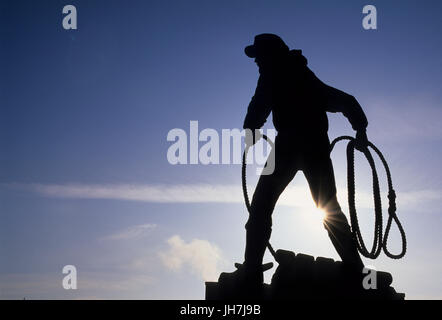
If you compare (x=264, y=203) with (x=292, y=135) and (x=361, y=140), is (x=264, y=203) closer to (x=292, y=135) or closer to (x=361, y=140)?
(x=292, y=135)

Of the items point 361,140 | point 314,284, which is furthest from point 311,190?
point 314,284

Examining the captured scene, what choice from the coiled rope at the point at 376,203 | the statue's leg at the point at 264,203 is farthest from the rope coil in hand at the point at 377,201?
the statue's leg at the point at 264,203

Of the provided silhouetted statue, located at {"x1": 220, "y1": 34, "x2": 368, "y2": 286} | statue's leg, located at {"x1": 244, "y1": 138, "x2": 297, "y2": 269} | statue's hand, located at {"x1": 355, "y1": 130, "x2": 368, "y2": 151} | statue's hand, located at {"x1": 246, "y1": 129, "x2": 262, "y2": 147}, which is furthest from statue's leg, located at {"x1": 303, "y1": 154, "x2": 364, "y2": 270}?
statue's hand, located at {"x1": 246, "y1": 129, "x2": 262, "y2": 147}

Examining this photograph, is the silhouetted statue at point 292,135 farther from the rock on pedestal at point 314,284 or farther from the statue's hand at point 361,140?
the rock on pedestal at point 314,284

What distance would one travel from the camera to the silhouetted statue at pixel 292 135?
21.9ft

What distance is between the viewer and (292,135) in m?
6.84

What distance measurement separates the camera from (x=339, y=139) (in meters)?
7.35

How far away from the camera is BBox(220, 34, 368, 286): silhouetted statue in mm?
6672

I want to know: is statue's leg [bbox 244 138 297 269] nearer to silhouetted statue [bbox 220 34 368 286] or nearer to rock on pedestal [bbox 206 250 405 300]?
silhouetted statue [bbox 220 34 368 286]
